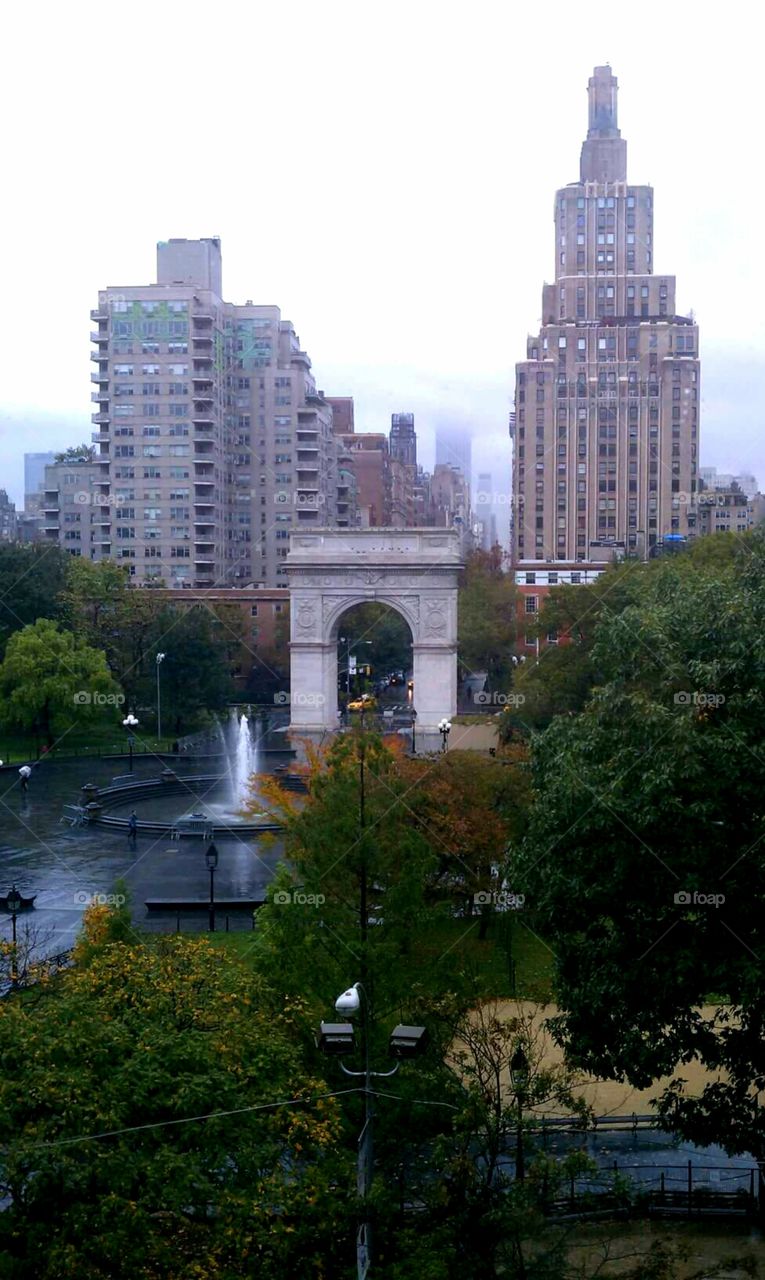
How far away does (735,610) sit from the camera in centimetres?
1475

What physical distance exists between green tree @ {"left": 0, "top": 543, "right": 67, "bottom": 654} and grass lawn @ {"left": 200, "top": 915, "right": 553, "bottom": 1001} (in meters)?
33.4

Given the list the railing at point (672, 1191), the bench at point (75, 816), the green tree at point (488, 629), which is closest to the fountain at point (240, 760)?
the bench at point (75, 816)

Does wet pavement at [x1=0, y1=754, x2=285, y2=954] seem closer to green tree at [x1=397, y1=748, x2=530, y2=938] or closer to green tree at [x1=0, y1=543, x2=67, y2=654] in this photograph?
green tree at [x1=397, y1=748, x2=530, y2=938]

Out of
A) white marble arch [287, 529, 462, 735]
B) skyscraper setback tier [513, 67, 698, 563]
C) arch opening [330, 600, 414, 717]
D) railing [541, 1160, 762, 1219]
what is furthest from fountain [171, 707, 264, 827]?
skyscraper setback tier [513, 67, 698, 563]

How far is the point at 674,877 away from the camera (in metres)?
14.0

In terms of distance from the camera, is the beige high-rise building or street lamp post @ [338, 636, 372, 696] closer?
street lamp post @ [338, 636, 372, 696]

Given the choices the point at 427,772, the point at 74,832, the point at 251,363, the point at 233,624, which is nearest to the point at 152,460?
the point at 251,363

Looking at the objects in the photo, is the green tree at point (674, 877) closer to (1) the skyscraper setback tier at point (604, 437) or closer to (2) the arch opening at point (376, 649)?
(2) the arch opening at point (376, 649)

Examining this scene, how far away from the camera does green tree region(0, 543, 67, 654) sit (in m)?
54.6

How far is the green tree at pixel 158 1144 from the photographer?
955cm

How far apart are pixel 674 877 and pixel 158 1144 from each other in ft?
21.3

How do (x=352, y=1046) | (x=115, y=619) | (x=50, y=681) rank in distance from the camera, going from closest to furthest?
(x=352, y=1046), (x=50, y=681), (x=115, y=619)

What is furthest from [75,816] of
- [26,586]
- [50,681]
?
[26,586]

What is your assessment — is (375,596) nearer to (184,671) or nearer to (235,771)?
(184,671)
